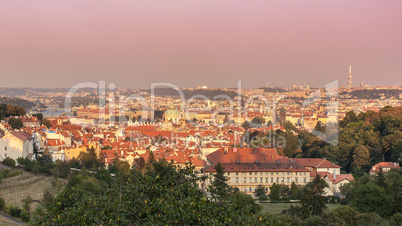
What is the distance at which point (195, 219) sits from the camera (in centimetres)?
616

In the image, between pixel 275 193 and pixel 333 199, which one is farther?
pixel 275 193

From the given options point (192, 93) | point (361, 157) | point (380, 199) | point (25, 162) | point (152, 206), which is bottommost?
point (380, 199)

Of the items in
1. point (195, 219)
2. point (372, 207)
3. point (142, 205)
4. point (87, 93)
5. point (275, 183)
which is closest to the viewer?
point (195, 219)

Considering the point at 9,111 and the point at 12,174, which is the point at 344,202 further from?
the point at 9,111

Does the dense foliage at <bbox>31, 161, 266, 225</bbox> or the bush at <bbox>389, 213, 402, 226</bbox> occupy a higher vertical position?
the dense foliage at <bbox>31, 161, 266, 225</bbox>

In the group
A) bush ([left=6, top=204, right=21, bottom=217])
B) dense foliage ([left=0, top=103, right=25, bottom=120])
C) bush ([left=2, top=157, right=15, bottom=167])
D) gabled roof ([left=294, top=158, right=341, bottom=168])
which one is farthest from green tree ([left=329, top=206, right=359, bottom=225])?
dense foliage ([left=0, top=103, right=25, bottom=120])

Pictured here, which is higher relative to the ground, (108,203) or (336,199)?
(108,203)

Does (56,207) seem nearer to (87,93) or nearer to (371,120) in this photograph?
(371,120)

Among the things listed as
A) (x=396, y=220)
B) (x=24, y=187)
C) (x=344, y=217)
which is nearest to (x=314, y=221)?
(x=344, y=217)

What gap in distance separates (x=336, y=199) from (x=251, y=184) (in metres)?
5.48

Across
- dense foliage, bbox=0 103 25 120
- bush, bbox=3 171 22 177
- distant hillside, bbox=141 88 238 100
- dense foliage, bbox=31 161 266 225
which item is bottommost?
bush, bbox=3 171 22 177

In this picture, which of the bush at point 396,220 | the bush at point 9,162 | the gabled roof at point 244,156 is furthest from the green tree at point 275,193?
the bush at point 9,162

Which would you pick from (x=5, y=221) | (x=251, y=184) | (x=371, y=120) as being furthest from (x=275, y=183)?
(x=371, y=120)

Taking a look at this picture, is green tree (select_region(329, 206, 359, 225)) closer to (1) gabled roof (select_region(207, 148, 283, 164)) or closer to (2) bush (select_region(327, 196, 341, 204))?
(2) bush (select_region(327, 196, 341, 204))
